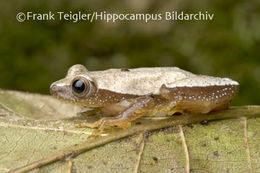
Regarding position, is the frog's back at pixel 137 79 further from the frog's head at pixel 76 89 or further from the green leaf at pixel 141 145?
the green leaf at pixel 141 145

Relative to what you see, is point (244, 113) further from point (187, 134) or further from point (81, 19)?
point (81, 19)

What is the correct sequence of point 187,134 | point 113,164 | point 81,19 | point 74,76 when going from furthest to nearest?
point 81,19, point 74,76, point 187,134, point 113,164

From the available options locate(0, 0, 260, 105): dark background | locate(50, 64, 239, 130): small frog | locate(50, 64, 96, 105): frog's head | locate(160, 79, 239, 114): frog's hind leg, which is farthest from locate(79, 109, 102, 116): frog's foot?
locate(0, 0, 260, 105): dark background

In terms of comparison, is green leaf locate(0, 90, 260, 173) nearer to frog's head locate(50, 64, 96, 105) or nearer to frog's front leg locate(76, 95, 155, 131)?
frog's front leg locate(76, 95, 155, 131)

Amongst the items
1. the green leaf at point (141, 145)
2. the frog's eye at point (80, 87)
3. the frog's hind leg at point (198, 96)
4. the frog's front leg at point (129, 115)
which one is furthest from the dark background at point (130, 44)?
the frog's front leg at point (129, 115)

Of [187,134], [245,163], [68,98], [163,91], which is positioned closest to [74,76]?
[68,98]

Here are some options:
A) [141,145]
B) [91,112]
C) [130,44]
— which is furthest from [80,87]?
[130,44]

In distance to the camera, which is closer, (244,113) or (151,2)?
(244,113)

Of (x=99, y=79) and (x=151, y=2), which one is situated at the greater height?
(x=151, y=2)
